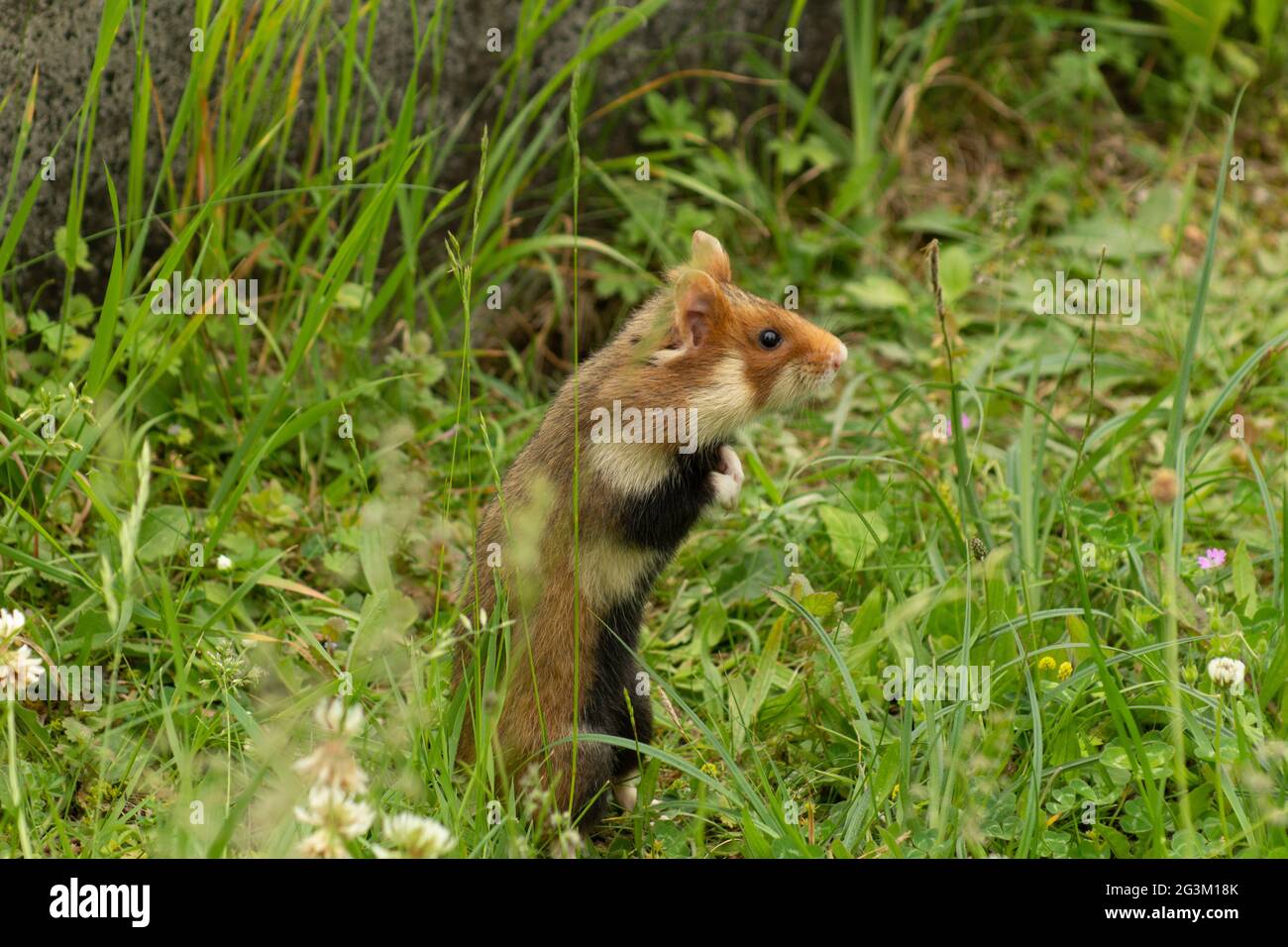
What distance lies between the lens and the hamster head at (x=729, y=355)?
370 centimetres

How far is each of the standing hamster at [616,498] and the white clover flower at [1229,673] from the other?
1.19m

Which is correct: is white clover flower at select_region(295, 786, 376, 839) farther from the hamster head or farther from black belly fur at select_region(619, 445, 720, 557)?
the hamster head

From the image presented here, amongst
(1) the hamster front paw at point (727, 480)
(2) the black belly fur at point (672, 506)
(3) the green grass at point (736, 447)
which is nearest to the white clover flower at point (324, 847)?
(3) the green grass at point (736, 447)

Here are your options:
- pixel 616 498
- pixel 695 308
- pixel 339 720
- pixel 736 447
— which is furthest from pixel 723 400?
pixel 339 720

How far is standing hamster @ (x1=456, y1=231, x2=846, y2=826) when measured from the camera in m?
3.52

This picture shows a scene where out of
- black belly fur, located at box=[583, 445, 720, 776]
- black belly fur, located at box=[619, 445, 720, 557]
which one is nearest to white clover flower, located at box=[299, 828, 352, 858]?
black belly fur, located at box=[583, 445, 720, 776]

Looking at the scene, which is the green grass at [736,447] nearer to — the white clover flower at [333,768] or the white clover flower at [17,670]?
the white clover flower at [333,768]

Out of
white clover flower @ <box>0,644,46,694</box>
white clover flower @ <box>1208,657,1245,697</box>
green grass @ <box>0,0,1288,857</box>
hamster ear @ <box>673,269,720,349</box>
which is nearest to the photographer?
white clover flower @ <box>0,644,46,694</box>

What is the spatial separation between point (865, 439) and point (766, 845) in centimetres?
214

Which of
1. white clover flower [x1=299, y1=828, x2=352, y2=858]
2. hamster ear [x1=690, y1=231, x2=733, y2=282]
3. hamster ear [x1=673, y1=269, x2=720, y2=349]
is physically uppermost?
hamster ear [x1=690, y1=231, x2=733, y2=282]

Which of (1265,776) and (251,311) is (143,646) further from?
(1265,776)

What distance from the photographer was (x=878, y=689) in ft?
12.4

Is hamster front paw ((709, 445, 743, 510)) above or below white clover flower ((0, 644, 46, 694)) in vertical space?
above

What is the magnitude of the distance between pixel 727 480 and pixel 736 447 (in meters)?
1.30
